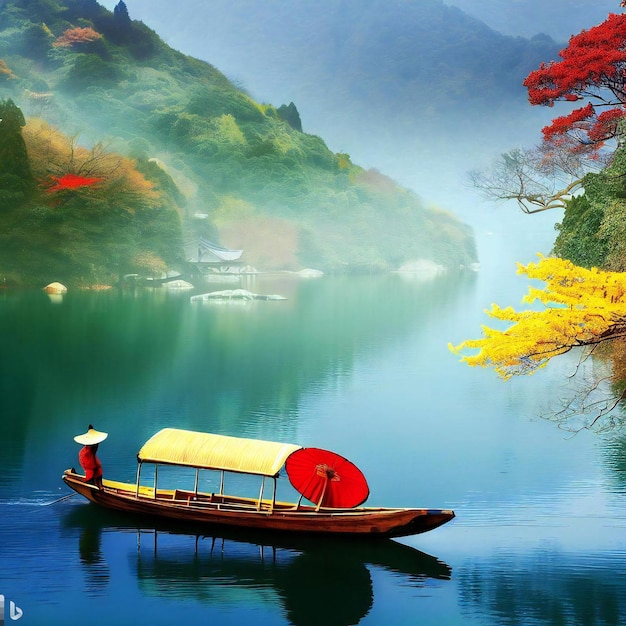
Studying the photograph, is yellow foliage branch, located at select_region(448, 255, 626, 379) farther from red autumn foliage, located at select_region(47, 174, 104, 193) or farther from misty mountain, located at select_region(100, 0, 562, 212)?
misty mountain, located at select_region(100, 0, 562, 212)

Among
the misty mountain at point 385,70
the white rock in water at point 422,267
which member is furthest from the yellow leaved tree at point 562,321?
the misty mountain at point 385,70

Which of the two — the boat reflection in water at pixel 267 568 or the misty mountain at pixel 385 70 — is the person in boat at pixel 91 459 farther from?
the misty mountain at pixel 385 70

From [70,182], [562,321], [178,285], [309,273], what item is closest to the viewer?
[562,321]

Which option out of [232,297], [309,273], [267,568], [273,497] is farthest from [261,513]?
[309,273]

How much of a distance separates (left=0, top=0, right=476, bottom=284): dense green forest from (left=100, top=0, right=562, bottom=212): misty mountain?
18.8 ft

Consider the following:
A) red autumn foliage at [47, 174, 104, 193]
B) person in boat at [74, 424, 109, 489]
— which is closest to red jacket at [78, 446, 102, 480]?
person in boat at [74, 424, 109, 489]

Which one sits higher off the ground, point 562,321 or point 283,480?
point 562,321

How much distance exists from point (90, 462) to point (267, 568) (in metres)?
2.02

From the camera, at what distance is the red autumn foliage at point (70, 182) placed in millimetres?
36531

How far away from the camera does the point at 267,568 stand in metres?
Answer: 7.55

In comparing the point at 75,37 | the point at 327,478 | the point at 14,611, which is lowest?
the point at 14,611

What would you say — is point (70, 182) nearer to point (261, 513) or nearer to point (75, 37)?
point (75, 37)

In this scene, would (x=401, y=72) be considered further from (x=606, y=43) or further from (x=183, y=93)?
(x=606, y=43)

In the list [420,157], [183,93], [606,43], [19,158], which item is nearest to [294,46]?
[420,157]
